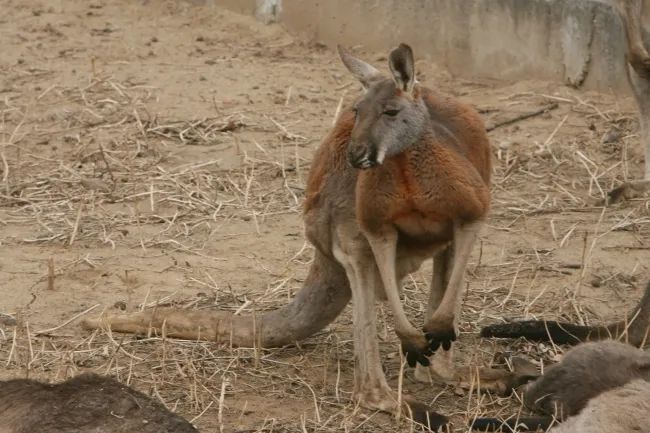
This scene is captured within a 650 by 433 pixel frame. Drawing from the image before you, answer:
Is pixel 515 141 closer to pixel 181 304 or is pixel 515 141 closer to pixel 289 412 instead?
pixel 181 304

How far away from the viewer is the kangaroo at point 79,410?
4.64m

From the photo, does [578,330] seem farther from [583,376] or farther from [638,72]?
[638,72]

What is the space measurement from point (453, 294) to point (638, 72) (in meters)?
3.44

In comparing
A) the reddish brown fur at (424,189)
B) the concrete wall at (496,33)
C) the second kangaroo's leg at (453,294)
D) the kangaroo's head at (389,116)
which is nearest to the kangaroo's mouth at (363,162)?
the kangaroo's head at (389,116)

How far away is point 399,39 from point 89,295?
172 inches

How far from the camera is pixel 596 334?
6.34 m

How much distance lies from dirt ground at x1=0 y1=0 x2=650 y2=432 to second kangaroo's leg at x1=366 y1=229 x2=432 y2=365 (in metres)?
0.30

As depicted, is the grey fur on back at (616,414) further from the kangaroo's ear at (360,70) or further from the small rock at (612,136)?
the small rock at (612,136)

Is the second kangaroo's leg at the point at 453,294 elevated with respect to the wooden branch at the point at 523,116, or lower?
elevated

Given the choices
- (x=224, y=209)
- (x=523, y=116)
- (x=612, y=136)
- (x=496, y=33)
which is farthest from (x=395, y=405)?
(x=496, y=33)

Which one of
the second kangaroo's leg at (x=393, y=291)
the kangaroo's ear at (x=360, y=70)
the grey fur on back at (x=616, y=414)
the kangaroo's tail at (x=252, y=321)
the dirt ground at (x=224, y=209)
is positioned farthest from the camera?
the kangaroo's tail at (x=252, y=321)

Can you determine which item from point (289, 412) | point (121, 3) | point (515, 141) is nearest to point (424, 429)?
point (289, 412)

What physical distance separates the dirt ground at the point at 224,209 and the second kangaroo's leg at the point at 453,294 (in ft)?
1.00

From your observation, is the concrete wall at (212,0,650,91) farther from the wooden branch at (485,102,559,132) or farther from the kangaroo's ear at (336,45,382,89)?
the kangaroo's ear at (336,45,382,89)
